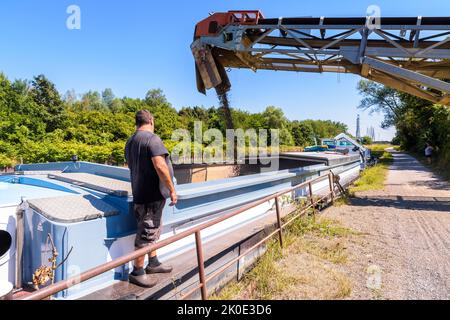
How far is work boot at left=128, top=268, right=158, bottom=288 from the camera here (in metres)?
2.61

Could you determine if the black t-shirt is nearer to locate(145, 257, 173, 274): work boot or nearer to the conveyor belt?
the conveyor belt

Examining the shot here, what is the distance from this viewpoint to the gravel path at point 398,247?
360 centimetres

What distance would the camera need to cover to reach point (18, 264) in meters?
2.67

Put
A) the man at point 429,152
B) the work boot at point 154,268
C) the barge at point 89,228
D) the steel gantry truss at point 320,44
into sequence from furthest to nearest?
the man at point 429,152 → the steel gantry truss at point 320,44 → the work boot at point 154,268 → the barge at point 89,228

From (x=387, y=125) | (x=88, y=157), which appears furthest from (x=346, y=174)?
(x=387, y=125)

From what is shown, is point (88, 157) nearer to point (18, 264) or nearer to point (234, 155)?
point (234, 155)

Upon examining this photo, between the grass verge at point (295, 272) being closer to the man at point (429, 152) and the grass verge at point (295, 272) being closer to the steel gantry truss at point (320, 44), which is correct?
the steel gantry truss at point (320, 44)

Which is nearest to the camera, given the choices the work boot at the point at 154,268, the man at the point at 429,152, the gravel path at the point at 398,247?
the work boot at the point at 154,268

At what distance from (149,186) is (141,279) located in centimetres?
79

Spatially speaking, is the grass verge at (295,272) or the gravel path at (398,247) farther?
the gravel path at (398,247)

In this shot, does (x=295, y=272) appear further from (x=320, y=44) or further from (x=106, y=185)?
(x=320, y=44)

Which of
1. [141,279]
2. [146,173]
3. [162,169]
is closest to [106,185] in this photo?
[146,173]

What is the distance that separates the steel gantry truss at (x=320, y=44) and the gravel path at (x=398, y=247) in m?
2.85

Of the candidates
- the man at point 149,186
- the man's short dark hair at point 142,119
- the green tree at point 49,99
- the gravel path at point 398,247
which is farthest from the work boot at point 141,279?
the green tree at point 49,99
